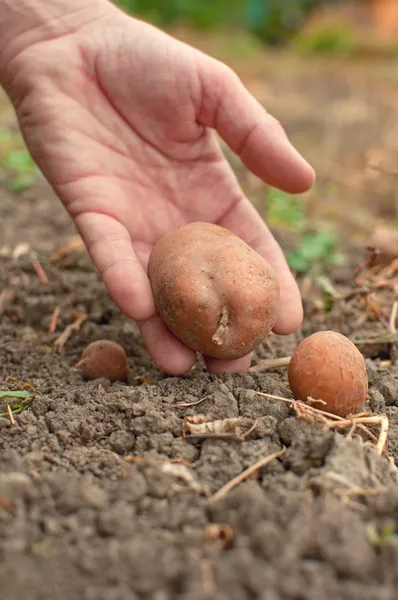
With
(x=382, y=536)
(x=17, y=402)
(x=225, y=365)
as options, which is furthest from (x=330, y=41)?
(x=382, y=536)

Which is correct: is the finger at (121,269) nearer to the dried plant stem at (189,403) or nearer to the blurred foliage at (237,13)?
the dried plant stem at (189,403)

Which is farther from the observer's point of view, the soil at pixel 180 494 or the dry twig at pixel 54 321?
the dry twig at pixel 54 321

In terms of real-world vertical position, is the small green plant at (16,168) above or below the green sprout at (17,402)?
below

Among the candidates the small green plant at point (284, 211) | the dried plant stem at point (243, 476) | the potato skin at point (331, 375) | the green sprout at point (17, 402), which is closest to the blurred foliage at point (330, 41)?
the small green plant at point (284, 211)

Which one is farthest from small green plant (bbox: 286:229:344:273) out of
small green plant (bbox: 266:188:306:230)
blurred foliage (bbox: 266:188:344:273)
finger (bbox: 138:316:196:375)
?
finger (bbox: 138:316:196:375)

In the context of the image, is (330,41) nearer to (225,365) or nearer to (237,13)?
(237,13)

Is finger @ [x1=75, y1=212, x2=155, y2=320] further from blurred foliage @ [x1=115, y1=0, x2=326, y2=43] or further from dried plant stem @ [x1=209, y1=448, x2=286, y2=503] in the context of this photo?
blurred foliage @ [x1=115, y1=0, x2=326, y2=43]
